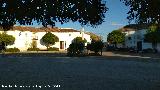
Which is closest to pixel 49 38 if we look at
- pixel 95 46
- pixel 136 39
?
pixel 136 39

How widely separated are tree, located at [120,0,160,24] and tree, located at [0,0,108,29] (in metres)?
1.41

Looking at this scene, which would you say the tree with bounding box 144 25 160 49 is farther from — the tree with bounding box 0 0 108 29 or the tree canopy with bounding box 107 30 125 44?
the tree with bounding box 0 0 108 29

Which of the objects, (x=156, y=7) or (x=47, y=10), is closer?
(x=47, y=10)

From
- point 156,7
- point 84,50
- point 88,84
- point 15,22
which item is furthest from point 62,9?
point 84,50

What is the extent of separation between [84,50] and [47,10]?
3436 cm

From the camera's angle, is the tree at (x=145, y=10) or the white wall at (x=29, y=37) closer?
the tree at (x=145, y=10)

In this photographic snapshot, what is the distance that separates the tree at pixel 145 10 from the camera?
36.2 ft

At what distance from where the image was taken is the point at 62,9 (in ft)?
30.9

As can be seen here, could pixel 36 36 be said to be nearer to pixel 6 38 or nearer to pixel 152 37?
pixel 6 38

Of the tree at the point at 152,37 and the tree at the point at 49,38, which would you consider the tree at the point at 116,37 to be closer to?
the tree at the point at 152,37

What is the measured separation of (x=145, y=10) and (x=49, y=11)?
11.6 ft

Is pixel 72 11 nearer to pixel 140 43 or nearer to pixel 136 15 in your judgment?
pixel 136 15

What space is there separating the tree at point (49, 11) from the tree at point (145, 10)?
1.41 meters

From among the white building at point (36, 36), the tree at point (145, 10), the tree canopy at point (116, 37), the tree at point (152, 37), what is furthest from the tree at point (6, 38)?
the tree at point (145, 10)
